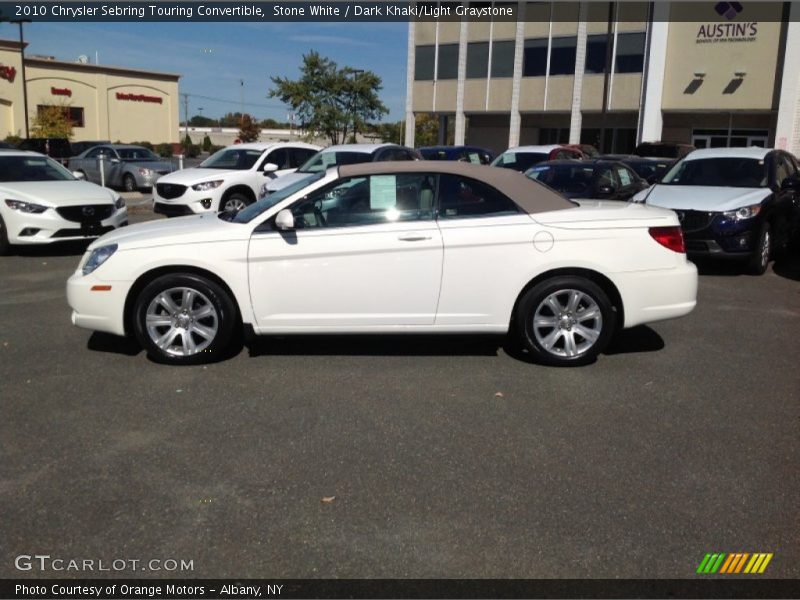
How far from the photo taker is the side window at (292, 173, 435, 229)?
5.83 metres

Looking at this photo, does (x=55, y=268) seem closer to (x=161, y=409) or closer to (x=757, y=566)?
(x=161, y=409)

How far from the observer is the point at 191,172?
47.8ft

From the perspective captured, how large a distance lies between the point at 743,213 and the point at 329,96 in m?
40.2

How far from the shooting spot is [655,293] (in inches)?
232

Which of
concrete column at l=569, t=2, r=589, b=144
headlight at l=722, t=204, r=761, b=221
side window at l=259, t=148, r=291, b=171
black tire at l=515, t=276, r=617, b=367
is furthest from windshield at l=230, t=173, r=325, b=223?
concrete column at l=569, t=2, r=589, b=144

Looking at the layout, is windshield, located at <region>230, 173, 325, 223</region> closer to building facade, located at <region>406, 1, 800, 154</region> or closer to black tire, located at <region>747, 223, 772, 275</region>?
black tire, located at <region>747, 223, 772, 275</region>

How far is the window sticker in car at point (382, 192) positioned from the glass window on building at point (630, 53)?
3682cm

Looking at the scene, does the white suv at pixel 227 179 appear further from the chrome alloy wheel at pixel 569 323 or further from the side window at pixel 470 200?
the chrome alloy wheel at pixel 569 323

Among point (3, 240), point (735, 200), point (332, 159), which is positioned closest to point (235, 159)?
point (332, 159)

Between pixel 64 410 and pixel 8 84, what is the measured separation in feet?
172

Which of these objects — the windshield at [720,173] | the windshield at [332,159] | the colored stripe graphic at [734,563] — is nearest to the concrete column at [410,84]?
the windshield at [332,159]

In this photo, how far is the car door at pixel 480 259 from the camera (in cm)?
573

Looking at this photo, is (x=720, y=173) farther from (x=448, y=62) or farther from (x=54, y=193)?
(x=448, y=62)

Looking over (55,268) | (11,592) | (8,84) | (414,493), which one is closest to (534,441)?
(414,493)
